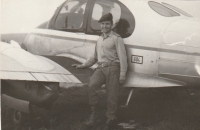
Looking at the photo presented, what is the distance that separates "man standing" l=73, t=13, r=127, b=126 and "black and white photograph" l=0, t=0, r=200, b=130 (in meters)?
0.02

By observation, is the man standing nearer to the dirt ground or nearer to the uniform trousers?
the uniform trousers

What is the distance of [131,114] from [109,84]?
99 centimetres

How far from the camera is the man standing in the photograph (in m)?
4.08

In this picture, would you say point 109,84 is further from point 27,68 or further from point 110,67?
point 27,68

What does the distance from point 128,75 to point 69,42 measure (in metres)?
1.23

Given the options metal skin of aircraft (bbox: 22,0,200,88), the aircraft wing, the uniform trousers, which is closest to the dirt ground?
the uniform trousers

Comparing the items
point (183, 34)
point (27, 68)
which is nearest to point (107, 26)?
point (183, 34)

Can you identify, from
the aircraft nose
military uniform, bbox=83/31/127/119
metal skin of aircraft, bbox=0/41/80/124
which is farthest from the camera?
military uniform, bbox=83/31/127/119

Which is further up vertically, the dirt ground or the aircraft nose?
the aircraft nose

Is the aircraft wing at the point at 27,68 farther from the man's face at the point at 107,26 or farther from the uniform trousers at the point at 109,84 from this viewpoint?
the man's face at the point at 107,26

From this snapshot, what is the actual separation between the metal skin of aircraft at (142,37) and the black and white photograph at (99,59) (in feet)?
0.05

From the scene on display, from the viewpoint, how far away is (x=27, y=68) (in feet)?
13.2

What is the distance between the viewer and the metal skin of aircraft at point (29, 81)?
396 centimetres

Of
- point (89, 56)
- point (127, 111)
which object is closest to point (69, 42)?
point (89, 56)
